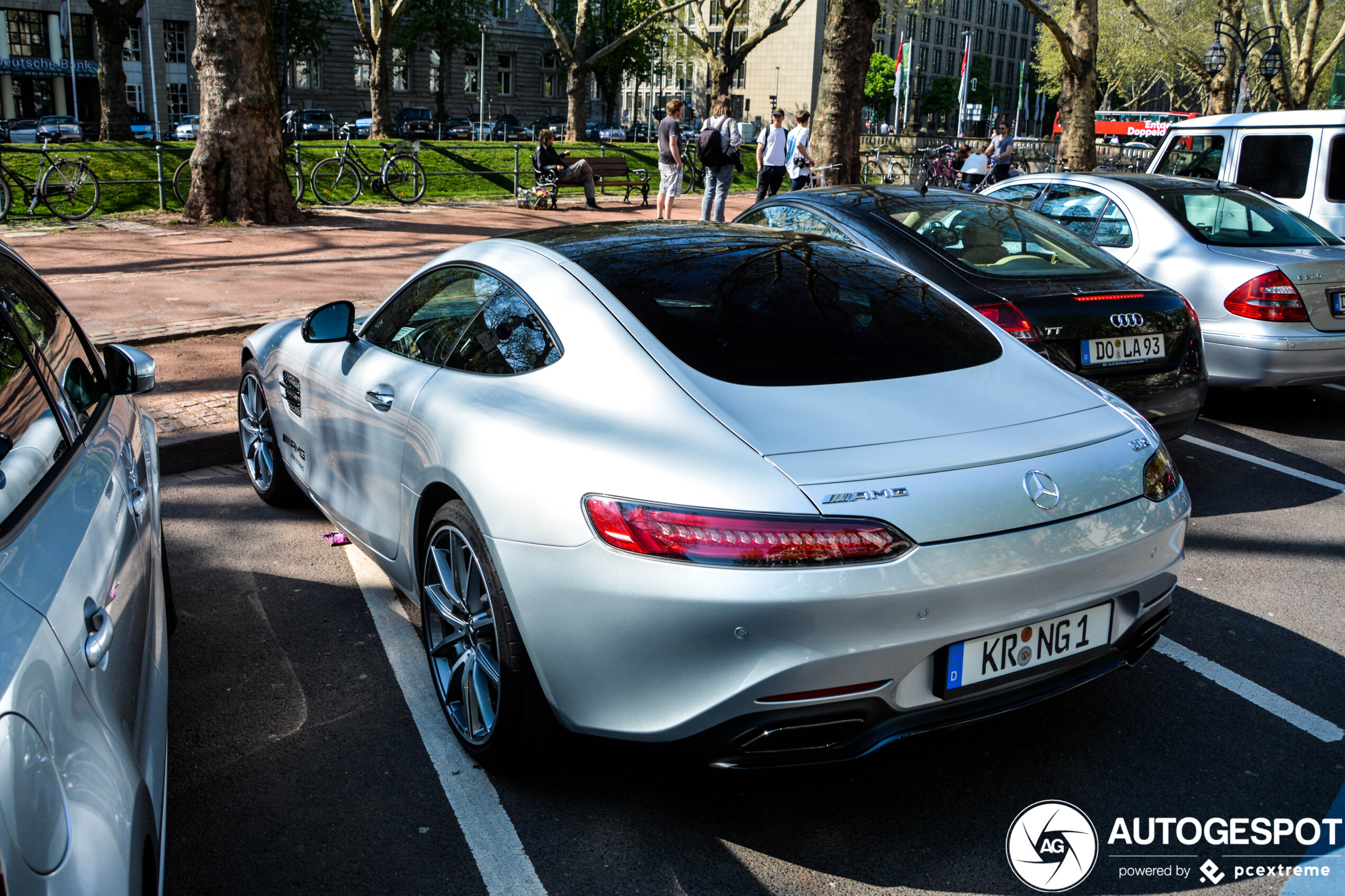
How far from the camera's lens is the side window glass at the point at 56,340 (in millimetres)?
2539

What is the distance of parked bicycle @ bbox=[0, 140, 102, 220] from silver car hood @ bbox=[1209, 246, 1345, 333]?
14037 mm

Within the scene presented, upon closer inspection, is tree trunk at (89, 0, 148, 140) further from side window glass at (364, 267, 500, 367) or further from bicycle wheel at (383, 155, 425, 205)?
side window glass at (364, 267, 500, 367)

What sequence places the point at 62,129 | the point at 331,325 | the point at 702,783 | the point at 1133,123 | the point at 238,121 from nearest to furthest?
the point at 702,783, the point at 331,325, the point at 238,121, the point at 62,129, the point at 1133,123

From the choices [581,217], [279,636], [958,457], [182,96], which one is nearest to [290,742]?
[279,636]

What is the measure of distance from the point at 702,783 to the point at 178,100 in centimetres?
6655

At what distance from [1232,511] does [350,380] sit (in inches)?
166

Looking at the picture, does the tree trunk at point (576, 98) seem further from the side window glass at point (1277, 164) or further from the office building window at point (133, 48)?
the office building window at point (133, 48)

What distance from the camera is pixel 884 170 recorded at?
31.1 metres

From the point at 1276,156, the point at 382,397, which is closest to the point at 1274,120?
the point at 1276,156

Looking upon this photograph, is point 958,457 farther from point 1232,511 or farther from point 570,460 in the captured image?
point 1232,511

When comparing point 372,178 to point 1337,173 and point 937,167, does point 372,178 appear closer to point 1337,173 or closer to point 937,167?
point 1337,173

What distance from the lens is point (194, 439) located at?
18.7 feet

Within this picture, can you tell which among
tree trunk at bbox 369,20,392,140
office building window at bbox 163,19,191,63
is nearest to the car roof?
tree trunk at bbox 369,20,392,140

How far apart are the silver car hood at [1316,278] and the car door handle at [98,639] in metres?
6.80
